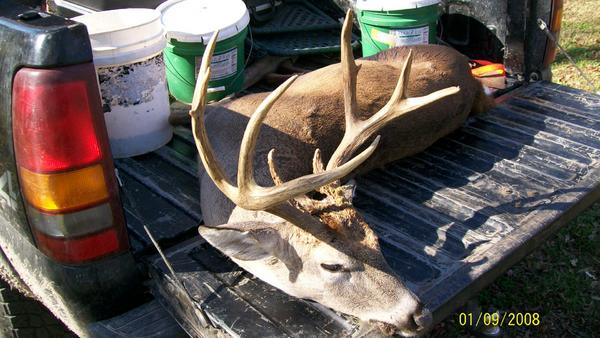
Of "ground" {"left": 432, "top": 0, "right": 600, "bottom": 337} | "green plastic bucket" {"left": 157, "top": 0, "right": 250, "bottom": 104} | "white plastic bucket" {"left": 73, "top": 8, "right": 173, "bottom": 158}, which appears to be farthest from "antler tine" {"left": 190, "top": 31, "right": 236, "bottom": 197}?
"ground" {"left": 432, "top": 0, "right": 600, "bottom": 337}

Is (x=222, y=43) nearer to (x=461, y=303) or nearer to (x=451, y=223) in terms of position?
(x=451, y=223)

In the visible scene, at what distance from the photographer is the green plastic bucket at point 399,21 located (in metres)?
4.16

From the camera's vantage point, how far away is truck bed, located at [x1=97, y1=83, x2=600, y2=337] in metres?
2.45

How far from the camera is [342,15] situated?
4926 mm

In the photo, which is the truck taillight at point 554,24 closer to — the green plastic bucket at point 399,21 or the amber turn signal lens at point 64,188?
the green plastic bucket at point 399,21

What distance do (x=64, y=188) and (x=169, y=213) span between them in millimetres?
699

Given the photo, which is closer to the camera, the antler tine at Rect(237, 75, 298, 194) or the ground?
the antler tine at Rect(237, 75, 298, 194)

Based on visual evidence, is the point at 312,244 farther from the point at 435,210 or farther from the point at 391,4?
the point at 391,4

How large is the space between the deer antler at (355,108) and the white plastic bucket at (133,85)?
1.01m

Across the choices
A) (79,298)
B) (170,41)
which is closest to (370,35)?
(170,41)

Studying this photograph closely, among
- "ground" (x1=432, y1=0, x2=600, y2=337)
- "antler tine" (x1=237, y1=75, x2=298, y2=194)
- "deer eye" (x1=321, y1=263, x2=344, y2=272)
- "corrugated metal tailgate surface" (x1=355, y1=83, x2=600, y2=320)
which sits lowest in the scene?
"ground" (x1=432, y1=0, x2=600, y2=337)

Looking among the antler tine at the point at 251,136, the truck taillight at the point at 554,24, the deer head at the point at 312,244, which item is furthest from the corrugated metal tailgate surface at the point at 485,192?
the antler tine at the point at 251,136

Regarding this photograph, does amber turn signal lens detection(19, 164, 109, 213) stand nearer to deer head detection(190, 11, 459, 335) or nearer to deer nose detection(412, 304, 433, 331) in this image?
deer head detection(190, 11, 459, 335)

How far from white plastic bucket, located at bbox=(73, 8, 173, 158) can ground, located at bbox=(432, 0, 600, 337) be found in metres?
1.79
